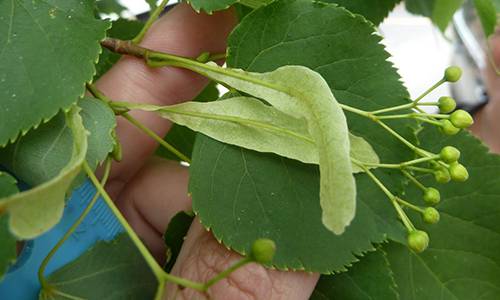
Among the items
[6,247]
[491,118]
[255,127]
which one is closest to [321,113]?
[255,127]

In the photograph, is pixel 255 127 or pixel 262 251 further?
pixel 255 127

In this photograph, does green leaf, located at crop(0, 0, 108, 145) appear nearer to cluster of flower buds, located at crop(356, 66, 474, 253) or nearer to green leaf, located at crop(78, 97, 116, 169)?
green leaf, located at crop(78, 97, 116, 169)

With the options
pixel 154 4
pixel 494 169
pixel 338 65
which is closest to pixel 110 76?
pixel 154 4

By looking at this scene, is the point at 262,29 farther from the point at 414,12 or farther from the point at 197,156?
the point at 414,12

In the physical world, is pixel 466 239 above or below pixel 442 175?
below

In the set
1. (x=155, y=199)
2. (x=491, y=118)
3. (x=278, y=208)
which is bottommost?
(x=491, y=118)

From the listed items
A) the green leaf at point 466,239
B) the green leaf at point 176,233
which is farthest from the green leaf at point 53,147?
the green leaf at point 466,239

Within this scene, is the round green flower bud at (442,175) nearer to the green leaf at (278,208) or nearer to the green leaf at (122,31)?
the green leaf at (278,208)

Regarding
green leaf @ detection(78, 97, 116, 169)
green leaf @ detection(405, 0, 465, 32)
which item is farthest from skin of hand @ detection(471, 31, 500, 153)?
green leaf @ detection(78, 97, 116, 169)

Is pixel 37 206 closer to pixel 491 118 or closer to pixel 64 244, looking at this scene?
pixel 64 244
